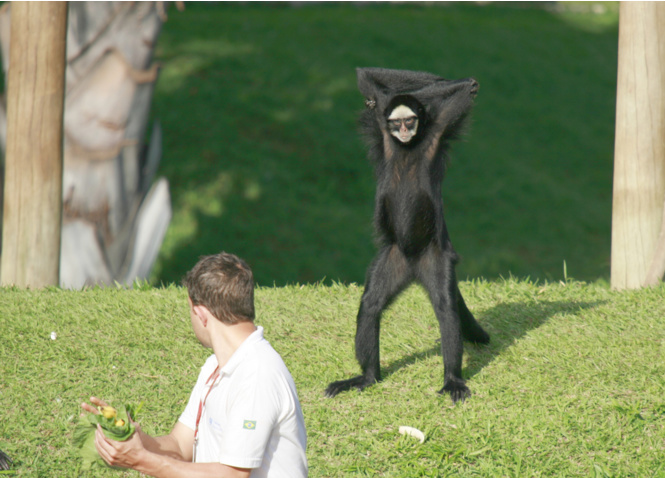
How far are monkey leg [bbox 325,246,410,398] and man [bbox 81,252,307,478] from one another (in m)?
2.21

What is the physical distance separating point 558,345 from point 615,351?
417 millimetres

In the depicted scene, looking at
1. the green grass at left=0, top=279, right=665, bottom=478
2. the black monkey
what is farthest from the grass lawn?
the black monkey

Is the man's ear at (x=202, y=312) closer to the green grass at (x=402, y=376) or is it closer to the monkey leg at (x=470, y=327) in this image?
the green grass at (x=402, y=376)

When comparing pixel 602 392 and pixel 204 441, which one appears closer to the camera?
pixel 204 441

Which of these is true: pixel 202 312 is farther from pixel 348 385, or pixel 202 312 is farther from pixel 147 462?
pixel 348 385

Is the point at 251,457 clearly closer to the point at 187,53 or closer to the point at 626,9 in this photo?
the point at 626,9

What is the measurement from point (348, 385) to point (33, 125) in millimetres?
3877

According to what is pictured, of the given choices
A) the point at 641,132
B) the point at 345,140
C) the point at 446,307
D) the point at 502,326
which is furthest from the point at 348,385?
the point at 345,140

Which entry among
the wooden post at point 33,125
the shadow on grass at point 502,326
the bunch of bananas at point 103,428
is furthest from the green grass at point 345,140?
the bunch of bananas at point 103,428

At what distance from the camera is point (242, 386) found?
2.47 m

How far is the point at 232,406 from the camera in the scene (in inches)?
98.0

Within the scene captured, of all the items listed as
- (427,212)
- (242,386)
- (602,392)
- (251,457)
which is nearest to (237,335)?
(242,386)

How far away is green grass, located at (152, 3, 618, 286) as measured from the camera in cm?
1295

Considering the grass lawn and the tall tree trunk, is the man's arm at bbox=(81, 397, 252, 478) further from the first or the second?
the tall tree trunk
